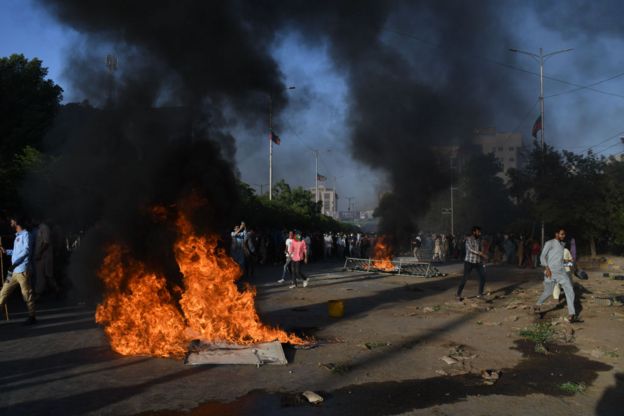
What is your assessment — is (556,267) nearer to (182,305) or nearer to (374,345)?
(374,345)

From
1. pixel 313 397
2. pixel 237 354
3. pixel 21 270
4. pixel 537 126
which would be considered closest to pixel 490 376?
pixel 313 397

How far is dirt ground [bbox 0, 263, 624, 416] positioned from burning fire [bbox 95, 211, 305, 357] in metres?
0.38

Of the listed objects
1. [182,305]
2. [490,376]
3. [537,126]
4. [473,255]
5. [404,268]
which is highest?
[537,126]

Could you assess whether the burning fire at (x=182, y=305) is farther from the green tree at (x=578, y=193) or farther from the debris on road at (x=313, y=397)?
the green tree at (x=578, y=193)

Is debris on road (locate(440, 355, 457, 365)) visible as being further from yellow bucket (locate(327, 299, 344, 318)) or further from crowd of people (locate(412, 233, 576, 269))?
crowd of people (locate(412, 233, 576, 269))

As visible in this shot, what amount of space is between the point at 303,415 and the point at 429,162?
1886 centimetres

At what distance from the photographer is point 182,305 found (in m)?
6.82

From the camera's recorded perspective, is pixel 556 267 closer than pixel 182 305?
No

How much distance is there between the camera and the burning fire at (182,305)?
6.61m

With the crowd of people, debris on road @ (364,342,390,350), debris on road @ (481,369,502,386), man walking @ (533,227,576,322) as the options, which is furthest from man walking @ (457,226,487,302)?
the crowd of people

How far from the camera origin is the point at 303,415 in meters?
4.45

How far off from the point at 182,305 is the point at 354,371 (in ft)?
8.18

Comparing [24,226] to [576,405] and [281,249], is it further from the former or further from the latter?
[281,249]

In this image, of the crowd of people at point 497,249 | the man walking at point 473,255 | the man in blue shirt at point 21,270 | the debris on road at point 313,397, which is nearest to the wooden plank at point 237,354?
the debris on road at point 313,397
